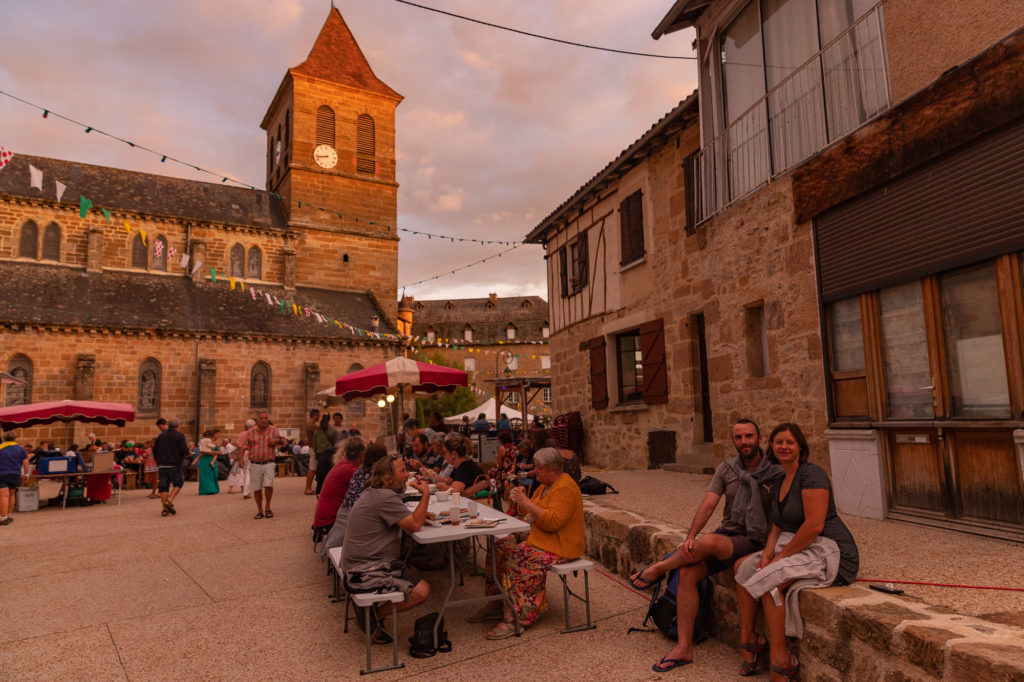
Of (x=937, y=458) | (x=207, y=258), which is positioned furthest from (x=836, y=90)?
(x=207, y=258)

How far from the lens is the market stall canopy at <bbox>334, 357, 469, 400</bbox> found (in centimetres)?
952

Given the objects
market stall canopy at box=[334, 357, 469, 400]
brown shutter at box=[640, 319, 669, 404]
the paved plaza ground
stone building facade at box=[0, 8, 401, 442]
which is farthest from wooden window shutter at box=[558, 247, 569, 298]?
stone building facade at box=[0, 8, 401, 442]

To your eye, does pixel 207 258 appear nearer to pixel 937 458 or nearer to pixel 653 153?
pixel 653 153

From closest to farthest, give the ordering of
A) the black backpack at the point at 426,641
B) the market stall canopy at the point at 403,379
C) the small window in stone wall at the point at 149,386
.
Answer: the black backpack at the point at 426,641, the market stall canopy at the point at 403,379, the small window in stone wall at the point at 149,386

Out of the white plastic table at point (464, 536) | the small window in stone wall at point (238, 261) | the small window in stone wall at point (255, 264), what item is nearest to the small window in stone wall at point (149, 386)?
the small window in stone wall at point (238, 261)

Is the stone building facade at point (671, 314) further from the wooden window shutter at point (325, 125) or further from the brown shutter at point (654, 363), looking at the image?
the wooden window shutter at point (325, 125)

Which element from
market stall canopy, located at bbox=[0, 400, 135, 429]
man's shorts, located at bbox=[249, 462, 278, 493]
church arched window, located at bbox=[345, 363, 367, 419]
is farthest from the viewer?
church arched window, located at bbox=[345, 363, 367, 419]

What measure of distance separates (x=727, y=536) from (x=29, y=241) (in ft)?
89.6

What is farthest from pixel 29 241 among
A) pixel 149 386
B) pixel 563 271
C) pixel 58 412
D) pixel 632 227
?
pixel 632 227

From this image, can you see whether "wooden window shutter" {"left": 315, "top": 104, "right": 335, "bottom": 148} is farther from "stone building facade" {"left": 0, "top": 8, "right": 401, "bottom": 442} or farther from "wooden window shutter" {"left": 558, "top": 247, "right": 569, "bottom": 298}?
"wooden window shutter" {"left": 558, "top": 247, "right": 569, "bottom": 298}

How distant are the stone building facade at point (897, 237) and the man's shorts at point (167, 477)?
8770 mm

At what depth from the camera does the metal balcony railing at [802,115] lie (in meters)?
5.24

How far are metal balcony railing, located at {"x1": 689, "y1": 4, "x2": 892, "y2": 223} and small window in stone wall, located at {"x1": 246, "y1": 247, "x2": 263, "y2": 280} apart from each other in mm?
22773

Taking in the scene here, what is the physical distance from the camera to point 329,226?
91.7ft
